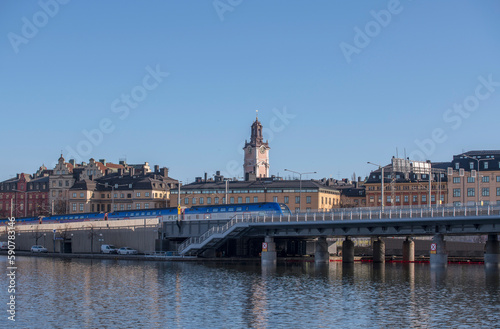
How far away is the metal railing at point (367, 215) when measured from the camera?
286 ft

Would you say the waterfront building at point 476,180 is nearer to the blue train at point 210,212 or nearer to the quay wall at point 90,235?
the blue train at point 210,212

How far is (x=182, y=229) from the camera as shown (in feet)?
382

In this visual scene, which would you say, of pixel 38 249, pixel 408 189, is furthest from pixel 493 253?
pixel 408 189

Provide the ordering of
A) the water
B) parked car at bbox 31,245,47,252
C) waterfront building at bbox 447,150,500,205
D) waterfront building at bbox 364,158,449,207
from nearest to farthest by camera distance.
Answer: the water
parked car at bbox 31,245,47,252
waterfront building at bbox 447,150,500,205
waterfront building at bbox 364,158,449,207

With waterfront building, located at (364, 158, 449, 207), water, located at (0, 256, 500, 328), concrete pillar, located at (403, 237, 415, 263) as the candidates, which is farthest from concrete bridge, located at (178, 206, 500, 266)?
waterfront building, located at (364, 158, 449, 207)

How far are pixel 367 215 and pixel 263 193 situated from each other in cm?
9753

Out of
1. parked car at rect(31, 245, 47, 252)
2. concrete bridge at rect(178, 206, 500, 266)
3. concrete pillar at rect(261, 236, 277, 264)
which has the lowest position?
parked car at rect(31, 245, 47, 252)

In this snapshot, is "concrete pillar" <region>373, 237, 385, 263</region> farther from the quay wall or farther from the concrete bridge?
the quay wall

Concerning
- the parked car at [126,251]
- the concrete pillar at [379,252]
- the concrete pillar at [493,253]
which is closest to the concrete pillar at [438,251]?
the concrete pillar at [493,253]

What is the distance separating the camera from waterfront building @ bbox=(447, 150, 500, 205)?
566ft

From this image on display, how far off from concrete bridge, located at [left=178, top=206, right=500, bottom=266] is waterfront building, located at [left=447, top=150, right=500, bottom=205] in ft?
244

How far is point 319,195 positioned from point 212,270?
10064 centimetres

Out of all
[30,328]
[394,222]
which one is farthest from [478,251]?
[30,328]

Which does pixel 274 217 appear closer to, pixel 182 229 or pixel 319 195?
pixel 182 229
